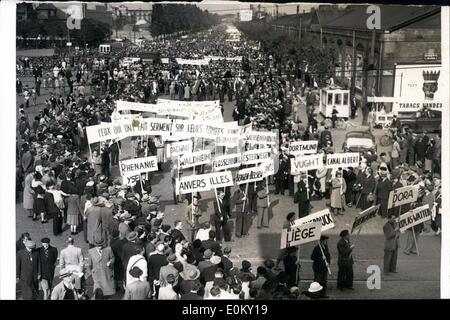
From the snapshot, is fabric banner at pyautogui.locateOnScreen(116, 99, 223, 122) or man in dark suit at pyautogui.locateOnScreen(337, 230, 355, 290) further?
fabric banner at pyautogui.locateOnScreen(116, 99, 223, 122)

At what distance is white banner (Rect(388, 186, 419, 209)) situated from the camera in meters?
8.62

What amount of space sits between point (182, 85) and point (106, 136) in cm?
126

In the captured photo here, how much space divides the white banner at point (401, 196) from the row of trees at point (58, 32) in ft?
15.0

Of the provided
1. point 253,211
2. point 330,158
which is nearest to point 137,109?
point 253,211

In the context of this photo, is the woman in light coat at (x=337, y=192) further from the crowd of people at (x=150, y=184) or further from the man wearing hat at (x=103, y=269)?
the man wearing hat at (x=103, y=269)

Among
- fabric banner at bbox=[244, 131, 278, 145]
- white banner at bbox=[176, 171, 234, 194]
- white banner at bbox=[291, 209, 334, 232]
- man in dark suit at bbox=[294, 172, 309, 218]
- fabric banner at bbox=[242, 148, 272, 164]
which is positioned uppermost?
fabric banner at bbox=[244, 131, 278, 145]

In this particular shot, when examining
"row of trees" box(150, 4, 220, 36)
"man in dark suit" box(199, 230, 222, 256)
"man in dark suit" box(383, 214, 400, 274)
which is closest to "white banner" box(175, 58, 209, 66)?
"row of trees" box(150, 4, 220, 36)

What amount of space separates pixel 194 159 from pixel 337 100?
2.20m

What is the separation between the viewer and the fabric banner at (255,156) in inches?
337

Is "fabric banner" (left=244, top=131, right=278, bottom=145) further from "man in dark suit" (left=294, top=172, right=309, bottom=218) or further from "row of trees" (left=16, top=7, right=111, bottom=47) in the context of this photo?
"row of trees" (left=16, top=7, right=111, bottom=47)

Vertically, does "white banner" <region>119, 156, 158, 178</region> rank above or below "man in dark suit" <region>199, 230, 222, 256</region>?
above

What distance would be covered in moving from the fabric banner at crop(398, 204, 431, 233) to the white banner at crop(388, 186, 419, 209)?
0.16m

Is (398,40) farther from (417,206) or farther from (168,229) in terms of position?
(168,229)

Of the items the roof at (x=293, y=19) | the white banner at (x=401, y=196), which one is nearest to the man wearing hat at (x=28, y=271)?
the roof at (x=293, y=19)
